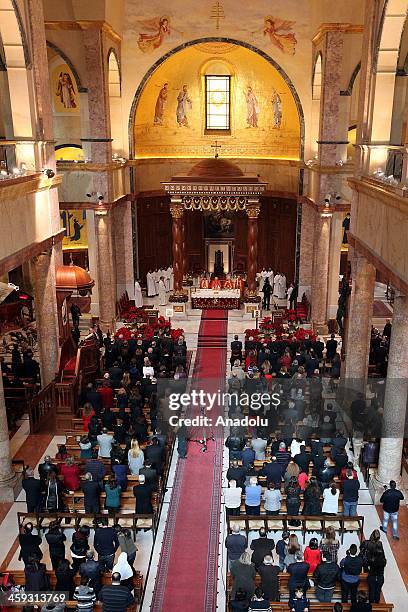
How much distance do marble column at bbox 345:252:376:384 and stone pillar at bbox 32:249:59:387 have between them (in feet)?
24.8

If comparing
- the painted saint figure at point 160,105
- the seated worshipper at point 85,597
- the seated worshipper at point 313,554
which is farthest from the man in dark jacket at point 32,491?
the painted saint figure at point 160,105

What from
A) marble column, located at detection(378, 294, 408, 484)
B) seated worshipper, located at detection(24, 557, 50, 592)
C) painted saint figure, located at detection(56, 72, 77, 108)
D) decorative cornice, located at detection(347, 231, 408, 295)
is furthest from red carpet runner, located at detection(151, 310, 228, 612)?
painted saint figure, located at detection(56, 72, 77, 108)

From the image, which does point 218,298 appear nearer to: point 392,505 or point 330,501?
point 330,501

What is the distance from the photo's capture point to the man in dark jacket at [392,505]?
36.9ft

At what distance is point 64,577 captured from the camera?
30.4 ft

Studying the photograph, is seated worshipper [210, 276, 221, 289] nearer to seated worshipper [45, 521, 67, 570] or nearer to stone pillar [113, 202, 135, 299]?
stone pillar [113, 202, 135, 299]

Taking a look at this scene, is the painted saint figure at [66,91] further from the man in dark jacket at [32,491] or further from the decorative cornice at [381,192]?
the man in dark jacket at [32,491]

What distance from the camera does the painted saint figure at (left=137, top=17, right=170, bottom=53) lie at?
982 inches

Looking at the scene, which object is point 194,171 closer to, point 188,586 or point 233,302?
point 233,302

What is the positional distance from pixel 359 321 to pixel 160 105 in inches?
661

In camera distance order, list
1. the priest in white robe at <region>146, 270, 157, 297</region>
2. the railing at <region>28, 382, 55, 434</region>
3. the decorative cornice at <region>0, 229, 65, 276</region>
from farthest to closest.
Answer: the priest in white robe at <region>146, 270, 157, 297</region> < the railing at <region>28, 382, 55, 434</region> < the decorative cornice at <region>0, 229, 65, 276</region>

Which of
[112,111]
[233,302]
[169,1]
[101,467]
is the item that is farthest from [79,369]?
[169,1]

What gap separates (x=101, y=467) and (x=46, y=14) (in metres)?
15.6

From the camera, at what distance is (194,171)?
26.2 meters
